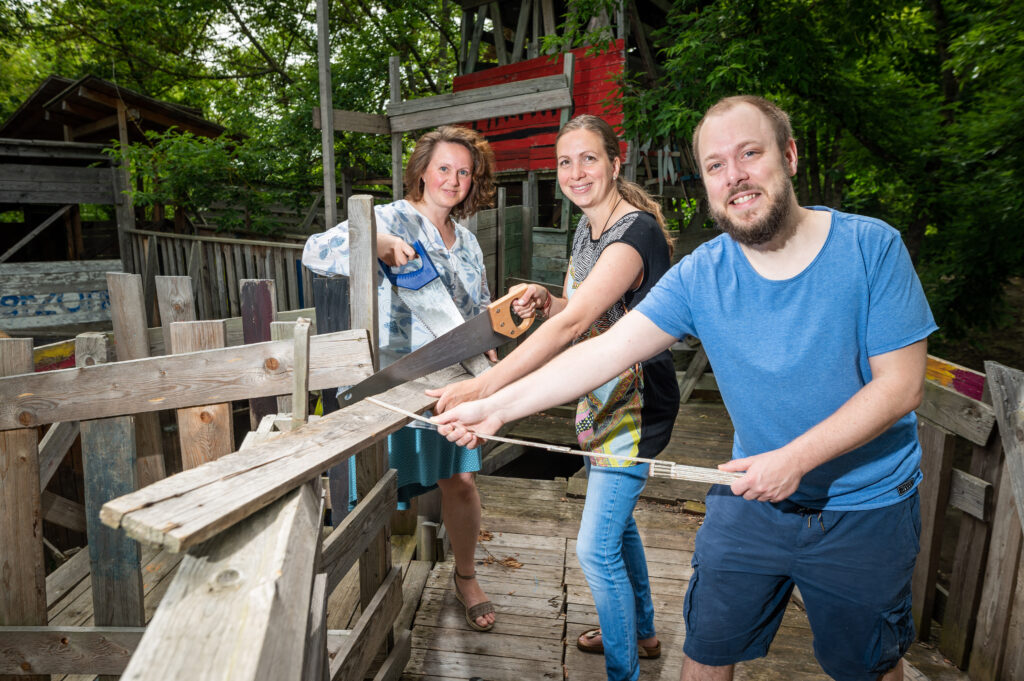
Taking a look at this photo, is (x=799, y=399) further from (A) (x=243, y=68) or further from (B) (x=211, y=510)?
(A) (x=243, y=68)

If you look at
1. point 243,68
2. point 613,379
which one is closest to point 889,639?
point 613,379

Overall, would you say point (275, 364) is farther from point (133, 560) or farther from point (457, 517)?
point (457, 517)

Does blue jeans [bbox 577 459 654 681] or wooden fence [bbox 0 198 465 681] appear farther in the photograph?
blue jeans [bbox 577 459 654 681]

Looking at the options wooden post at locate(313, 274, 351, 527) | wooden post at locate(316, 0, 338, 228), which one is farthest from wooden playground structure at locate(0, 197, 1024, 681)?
wooden post at locate(316, 0, 338, 228)

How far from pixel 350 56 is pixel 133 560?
44.5ft

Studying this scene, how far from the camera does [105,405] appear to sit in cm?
239

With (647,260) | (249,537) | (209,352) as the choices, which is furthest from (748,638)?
(209,352)

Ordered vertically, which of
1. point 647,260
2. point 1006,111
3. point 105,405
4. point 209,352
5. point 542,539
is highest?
point 1006,111

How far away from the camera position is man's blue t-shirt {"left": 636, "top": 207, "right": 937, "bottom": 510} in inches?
68.2

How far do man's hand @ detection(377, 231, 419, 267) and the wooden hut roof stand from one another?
11.4 m

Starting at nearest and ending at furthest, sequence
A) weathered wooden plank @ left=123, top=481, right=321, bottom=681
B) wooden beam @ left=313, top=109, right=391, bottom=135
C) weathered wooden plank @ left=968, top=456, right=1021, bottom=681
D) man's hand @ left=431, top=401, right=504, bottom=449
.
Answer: weathered wooden plank @ left=123, top=481, right=321, bottom=681 < man's hand @ left=431, top=401, right=504, bottom=449 < weathered wooden plank @ left=968, top=456, right=1021, bottom=681 < wooden beam @ left=313, top=109, right=391, bottom=135

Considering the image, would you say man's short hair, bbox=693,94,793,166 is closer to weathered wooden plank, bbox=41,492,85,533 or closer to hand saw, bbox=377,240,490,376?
hand saw, bbox=377,240,490,376

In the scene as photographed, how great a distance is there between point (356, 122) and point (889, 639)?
676 centimetres

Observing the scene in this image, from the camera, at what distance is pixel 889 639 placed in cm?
189
